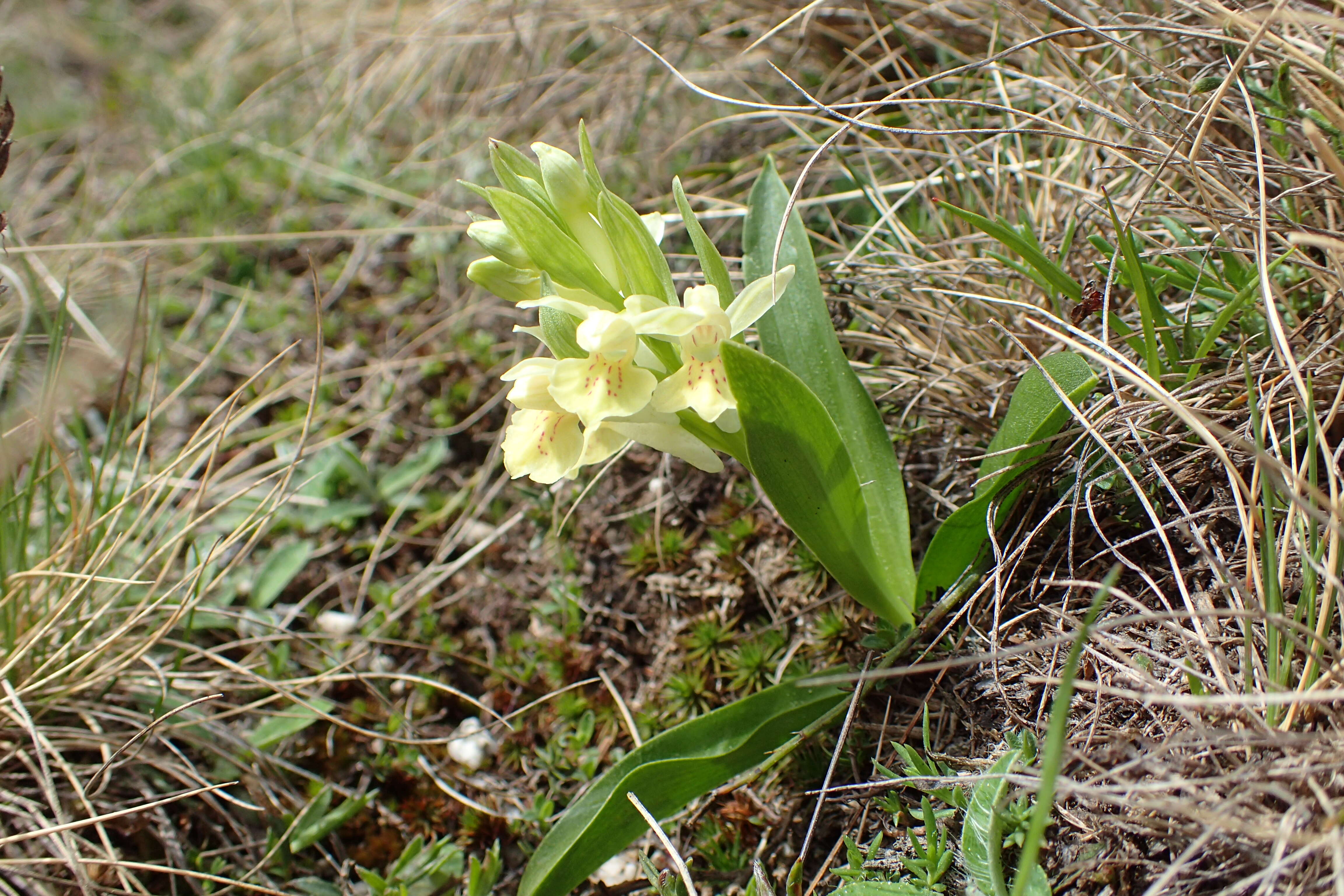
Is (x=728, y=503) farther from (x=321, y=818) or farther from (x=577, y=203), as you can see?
(x=321, y=818)

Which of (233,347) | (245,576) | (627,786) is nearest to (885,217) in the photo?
(627,786)

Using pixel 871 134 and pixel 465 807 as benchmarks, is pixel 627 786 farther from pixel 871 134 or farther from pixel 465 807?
pixel 871 134

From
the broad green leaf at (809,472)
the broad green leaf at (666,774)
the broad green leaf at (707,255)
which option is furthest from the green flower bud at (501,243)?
the broad green leaf at (666,774)

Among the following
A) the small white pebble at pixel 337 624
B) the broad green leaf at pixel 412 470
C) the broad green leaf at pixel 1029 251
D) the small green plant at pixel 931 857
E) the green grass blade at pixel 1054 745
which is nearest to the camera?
the green grass blade at pixel 1054 745

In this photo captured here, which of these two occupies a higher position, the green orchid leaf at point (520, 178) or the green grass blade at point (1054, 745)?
the green orchid leaf at point (520, 178)

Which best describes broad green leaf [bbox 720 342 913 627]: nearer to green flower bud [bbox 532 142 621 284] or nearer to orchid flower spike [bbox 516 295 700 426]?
orchid flower spike [bbox 516 295 700 426]

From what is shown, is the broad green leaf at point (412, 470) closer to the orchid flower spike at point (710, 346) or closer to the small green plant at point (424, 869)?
the small green plant at point (424, 869)

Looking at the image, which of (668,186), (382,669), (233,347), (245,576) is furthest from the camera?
(233,347)

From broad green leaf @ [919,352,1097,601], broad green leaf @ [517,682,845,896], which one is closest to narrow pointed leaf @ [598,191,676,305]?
broad green leaf @ [919,352,1097,601]
